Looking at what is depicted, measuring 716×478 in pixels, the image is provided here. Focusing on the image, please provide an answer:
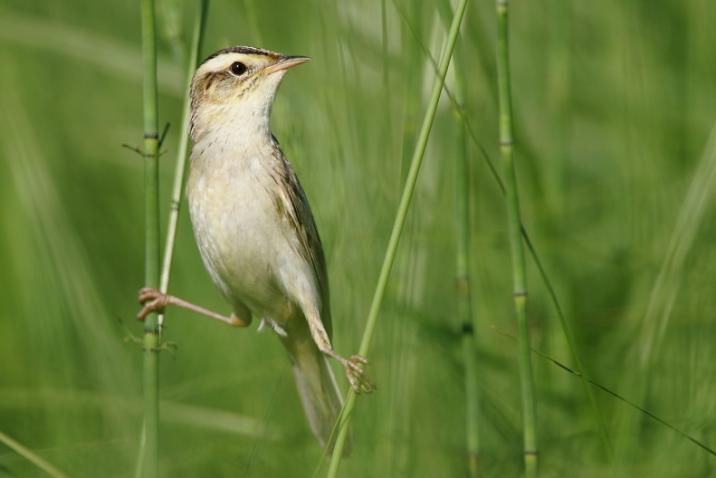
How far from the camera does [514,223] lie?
3291mm

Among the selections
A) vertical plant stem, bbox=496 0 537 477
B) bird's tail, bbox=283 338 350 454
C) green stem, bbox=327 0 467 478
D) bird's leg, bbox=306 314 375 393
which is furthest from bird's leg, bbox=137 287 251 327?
vertical plant stem, bbox=496 0 537 477

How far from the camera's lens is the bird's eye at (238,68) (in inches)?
173

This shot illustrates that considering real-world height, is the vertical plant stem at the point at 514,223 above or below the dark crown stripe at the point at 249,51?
below

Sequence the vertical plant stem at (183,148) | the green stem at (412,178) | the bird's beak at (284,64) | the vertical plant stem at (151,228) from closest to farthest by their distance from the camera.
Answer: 1. the green stem at (412,178)
2. the vertical plant stem at (151,228)
3. the vertical plant stem at (183,148)
4. the bird's beak at (284,64)

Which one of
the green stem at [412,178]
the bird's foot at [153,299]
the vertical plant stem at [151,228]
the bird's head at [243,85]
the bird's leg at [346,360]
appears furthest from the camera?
the bird's head at [243,85]

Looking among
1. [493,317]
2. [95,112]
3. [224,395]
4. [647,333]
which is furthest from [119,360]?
[95,112]

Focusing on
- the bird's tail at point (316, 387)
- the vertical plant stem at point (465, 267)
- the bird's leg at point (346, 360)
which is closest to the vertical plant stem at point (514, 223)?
the vertical plant stem at point (465, 267)

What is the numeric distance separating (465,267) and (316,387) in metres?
A: 1.11

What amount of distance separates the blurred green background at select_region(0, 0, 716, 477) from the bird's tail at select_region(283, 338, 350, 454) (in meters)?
0.14

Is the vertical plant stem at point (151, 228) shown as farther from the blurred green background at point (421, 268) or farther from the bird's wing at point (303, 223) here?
the bird's wing at point (303, 223)

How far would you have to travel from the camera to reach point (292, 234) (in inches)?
175

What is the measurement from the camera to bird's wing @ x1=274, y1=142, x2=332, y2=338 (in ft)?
14.4

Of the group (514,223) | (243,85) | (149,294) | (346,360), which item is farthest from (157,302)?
(514,223)

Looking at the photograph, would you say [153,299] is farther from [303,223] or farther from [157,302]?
[303,223]
